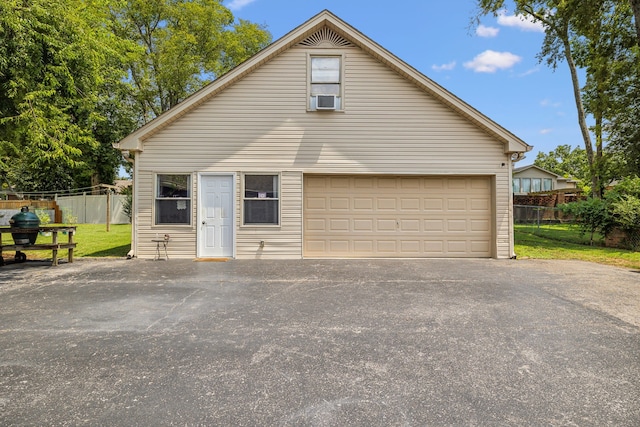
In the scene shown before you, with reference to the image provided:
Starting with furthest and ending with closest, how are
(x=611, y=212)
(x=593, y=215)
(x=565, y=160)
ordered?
(x=565, y=160) < (x=593, y=215) < (x=611, y=212)

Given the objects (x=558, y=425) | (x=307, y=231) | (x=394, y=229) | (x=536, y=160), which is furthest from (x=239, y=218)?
(x=536, y=160)

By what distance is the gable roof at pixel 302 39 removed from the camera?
31.5 ft

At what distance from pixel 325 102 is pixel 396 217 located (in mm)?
3766

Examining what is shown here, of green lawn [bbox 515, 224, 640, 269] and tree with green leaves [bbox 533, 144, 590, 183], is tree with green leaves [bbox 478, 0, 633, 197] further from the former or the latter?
tree with green leaves [bbox 533, 144, 590, 183]

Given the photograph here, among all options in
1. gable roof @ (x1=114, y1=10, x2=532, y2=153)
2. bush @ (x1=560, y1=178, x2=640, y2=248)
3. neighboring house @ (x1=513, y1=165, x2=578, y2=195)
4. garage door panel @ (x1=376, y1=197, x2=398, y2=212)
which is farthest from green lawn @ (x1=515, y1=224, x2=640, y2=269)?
neighboring house @ (x1=513, y1=165, x2=578, y2=195)

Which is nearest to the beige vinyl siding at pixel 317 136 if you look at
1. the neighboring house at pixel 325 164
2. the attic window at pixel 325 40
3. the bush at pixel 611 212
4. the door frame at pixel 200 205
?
the neighboring house at pixel 325 164

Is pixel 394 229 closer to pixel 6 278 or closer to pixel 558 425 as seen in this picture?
pixel 558 425

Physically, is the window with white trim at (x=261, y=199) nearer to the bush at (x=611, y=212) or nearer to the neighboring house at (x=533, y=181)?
the bush at (x=611, y=212)

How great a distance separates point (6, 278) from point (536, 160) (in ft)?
239

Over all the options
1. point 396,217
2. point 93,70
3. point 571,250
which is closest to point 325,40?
point 396,217

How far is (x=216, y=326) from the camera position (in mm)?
4352

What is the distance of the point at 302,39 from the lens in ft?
Answer: 32.8

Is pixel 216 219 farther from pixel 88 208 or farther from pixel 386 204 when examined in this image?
pixel 88 208

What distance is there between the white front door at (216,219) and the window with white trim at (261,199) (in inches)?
17.2
